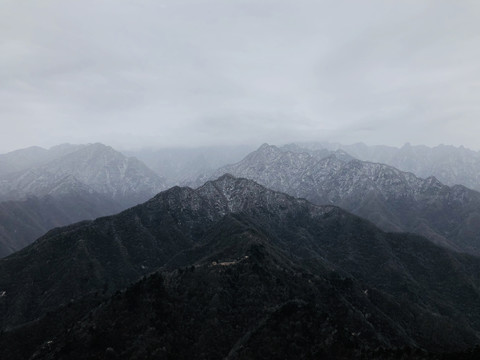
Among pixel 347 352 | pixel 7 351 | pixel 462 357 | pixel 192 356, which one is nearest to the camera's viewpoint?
pixel 462 357

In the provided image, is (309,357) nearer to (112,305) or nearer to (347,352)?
(347,352)

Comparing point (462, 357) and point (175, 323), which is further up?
point (462, 357)

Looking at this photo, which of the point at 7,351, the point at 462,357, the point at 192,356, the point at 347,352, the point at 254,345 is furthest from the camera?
the point at 7,351

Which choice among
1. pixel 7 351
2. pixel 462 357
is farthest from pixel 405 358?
pixel 7 351

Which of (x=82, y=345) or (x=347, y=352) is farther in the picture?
(x=82, y=345)

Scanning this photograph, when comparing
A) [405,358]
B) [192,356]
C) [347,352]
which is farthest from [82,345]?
[405,358]

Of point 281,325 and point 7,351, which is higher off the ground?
point 281,325

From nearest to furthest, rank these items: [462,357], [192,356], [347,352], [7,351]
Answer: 1. [462,357]
2. [347,352]
3. [192,356]
4. [7,351]

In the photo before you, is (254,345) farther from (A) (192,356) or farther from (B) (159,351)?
(B) (159,351)

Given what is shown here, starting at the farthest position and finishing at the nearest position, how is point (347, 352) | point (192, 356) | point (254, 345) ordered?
point (192, 356), point (254, 345), point (347, 352)
